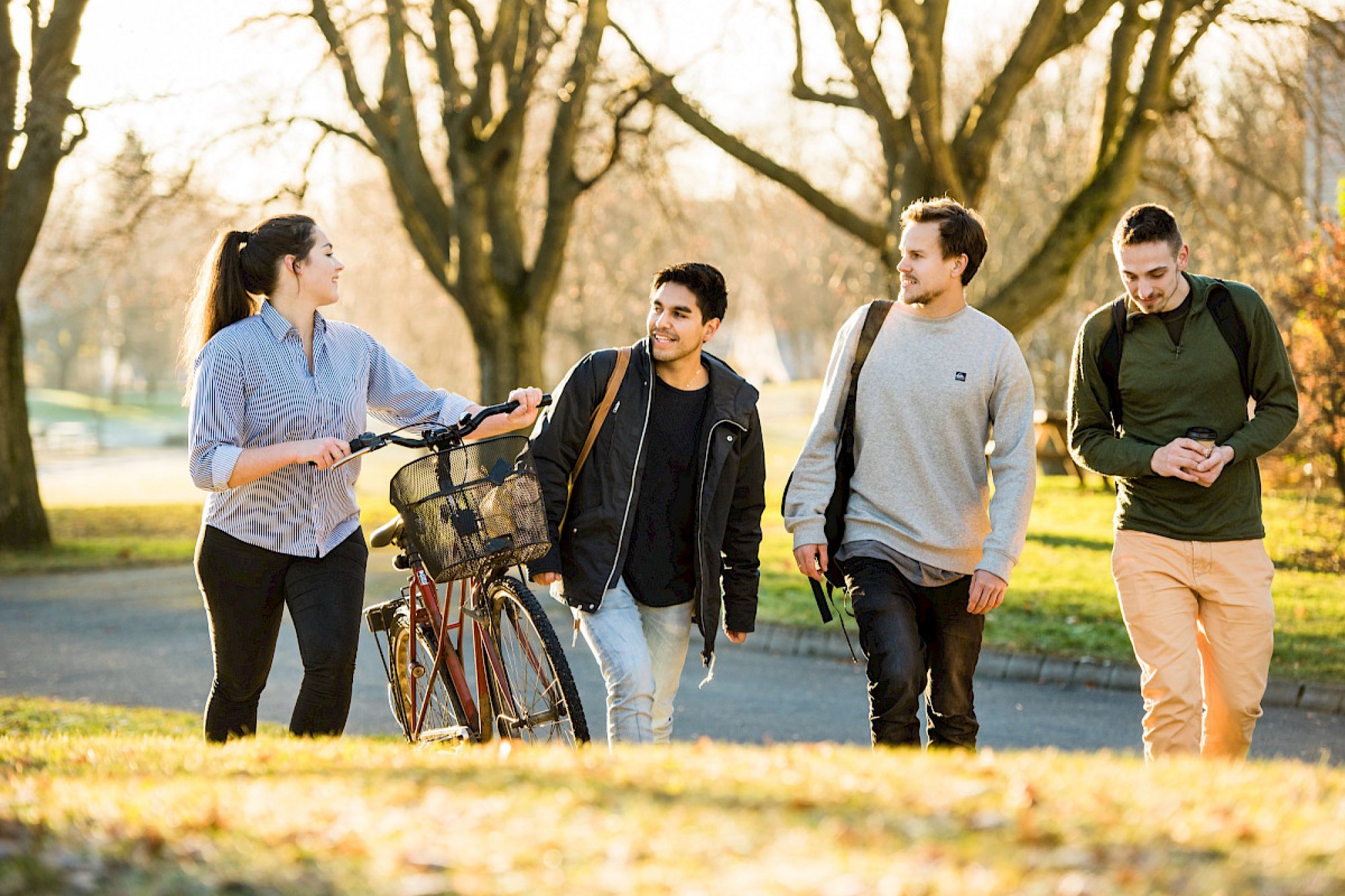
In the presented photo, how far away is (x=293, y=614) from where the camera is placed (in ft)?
17.1

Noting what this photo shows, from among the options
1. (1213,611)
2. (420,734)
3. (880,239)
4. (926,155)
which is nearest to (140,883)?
(420,734)

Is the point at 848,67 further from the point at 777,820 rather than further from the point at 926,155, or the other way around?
the point at 777,820

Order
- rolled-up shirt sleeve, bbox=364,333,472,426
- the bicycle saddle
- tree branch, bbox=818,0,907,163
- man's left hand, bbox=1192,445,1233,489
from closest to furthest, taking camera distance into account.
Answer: man's left hand, bbox=1192,445,1233,489, the bicycle saddle, rolled-up shirt sleeve, bbox=364,333,472,426, tree branch, bbox=818,0,907,163

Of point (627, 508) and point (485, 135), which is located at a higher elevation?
point (485, 135)

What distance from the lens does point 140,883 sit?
2836 mm

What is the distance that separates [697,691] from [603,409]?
14.5 feet

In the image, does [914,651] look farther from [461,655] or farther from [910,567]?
[461,655]

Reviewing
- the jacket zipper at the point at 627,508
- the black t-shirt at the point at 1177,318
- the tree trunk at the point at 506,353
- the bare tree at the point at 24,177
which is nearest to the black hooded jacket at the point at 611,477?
the jacket zipper at the point at 627,508

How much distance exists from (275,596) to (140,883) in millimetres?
2494

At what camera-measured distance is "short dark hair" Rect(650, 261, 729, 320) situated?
525 cm

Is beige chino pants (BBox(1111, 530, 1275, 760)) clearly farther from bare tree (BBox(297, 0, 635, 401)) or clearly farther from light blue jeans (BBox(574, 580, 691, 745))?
bare tree (BBox(297, 0, 635, 401))

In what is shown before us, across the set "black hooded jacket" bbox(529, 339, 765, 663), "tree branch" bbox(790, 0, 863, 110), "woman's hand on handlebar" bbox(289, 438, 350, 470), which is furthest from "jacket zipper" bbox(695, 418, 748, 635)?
"tree branch" bbox(790, 0, 863, 110)

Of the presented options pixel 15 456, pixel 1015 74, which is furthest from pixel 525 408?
pixel 15 456

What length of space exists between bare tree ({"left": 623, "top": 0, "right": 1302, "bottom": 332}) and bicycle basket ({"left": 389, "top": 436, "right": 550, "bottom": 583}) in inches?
401
